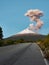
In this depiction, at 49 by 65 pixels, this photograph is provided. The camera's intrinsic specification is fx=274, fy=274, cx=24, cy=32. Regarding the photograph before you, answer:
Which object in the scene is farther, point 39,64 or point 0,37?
point 0,37

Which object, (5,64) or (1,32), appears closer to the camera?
(5,64)

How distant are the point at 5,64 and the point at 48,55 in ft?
18.8

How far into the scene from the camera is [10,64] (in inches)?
787

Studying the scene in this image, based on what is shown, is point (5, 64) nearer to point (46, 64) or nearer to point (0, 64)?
point (0, 64)

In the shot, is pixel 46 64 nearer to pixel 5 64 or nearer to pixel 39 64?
pixel 39 64

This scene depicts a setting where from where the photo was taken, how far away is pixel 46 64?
19.3 m

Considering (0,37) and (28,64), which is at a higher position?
(0,37)

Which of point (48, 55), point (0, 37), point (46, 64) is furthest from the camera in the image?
point (0, 37)

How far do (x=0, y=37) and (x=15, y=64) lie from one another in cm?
15278

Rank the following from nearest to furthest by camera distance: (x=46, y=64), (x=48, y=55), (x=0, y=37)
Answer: (x=46, y=64) < (x=48, y=55) < (x=0, y=37)

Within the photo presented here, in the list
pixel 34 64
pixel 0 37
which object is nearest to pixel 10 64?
pixel 34 64

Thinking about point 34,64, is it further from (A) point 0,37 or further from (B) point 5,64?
(A) point 0,37

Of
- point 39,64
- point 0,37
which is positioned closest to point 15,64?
point 39,64

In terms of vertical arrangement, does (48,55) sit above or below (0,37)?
below
